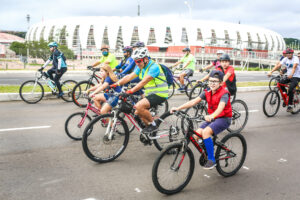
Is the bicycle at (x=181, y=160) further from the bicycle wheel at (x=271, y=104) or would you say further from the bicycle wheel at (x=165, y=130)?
the bicycle wheel at (x=271, y=104)

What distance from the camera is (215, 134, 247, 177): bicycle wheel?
4.33m

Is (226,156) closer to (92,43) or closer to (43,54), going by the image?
(43,54)

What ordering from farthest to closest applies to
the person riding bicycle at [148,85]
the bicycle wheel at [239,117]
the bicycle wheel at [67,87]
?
the bicycle wheel at [67,87] < the bicycle wheel at [239,117] < the person riding bicycle at [148,85]

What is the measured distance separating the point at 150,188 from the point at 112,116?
1.44m

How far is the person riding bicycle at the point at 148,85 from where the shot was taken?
5.00 m

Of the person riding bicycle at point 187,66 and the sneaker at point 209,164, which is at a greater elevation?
the person riding bicycle at point 187,66

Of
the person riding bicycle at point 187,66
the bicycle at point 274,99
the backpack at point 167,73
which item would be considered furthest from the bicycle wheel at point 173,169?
the person riding bicycle at point 187,66

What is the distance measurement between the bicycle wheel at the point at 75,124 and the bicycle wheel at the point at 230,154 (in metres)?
2.91

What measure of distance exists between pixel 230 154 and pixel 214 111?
72 centimetres

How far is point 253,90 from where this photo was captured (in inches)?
616

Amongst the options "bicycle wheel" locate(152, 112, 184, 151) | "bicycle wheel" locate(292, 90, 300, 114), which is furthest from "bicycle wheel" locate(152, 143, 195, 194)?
"bicycle wheel" locate(292, 90, 300, 114)

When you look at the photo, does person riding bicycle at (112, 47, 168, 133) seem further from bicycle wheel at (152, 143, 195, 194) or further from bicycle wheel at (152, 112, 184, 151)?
bicycle wheel at (152, 143, 195, 194)

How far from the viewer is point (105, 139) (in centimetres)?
496

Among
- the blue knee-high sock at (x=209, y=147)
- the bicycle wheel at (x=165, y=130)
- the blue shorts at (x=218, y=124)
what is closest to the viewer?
the blue knee-high sock at (x=209, y=147)
